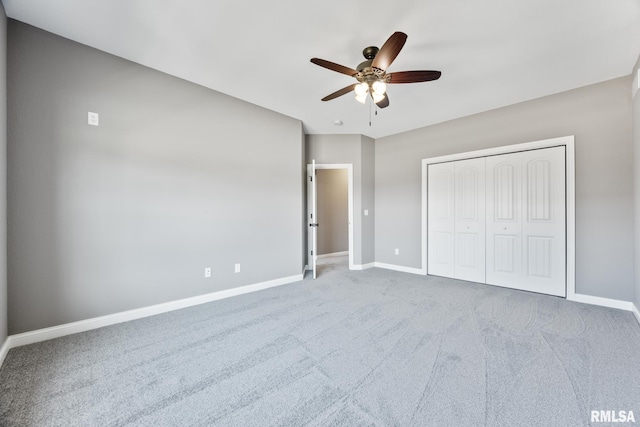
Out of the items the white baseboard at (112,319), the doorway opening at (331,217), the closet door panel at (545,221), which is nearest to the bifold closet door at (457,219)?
the closet door panel at (545,221)

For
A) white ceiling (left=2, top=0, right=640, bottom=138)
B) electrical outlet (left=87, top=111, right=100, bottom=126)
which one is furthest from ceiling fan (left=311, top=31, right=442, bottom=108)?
electrical outlet (left=87, top=111, right=100, bottom=126)

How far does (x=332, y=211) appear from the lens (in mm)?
6465

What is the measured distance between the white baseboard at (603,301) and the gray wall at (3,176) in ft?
19.0

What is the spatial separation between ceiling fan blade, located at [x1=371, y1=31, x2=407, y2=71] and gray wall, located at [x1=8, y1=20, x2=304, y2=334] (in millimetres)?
2141

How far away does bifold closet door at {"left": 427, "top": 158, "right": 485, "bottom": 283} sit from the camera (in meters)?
3.88

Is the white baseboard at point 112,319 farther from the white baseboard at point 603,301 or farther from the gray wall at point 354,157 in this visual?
the white baseboard at point 603,301

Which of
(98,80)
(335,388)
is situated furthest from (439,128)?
(98,80)

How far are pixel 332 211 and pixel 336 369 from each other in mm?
4846

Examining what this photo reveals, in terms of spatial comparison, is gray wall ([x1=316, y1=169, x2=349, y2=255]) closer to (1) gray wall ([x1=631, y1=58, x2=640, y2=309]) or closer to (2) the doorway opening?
(2) the doorway opening

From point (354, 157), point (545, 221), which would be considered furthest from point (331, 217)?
point (545, 221)

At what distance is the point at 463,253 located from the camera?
4047mm

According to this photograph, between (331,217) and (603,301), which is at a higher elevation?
(331,217)

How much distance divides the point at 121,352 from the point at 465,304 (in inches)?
140

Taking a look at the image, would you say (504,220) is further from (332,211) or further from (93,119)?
(93,119)
